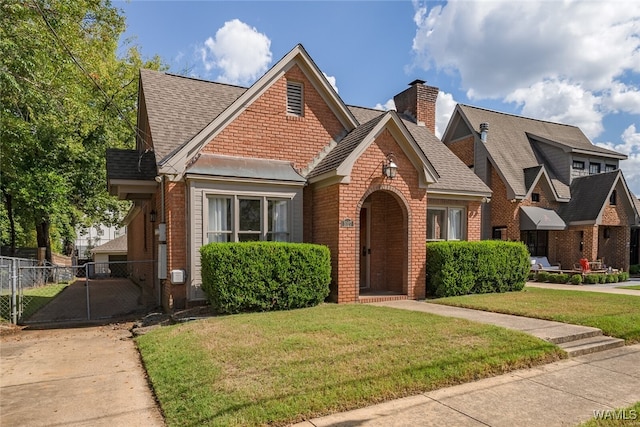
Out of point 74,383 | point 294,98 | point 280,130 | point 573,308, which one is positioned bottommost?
point 74,383

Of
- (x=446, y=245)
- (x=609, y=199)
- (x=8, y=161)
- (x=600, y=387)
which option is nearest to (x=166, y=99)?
(x=446, y=245)

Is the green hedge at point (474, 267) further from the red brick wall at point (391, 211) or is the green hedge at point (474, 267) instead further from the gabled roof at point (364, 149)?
the gabled roof at point (364, 149)

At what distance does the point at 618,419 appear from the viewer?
3.94 metres

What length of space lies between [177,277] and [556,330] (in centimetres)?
804

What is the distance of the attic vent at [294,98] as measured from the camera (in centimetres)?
1159

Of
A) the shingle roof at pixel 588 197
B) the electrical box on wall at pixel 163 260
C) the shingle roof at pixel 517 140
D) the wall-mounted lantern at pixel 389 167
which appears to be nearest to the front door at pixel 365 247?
the wall-mounted lantern at pixel 389 167

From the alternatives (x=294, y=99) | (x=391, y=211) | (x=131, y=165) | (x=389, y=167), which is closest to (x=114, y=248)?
(x=131, y=165)

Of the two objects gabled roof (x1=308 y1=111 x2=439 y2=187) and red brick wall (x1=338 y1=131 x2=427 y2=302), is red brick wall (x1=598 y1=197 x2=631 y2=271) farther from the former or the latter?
gabled roof (x1=308 y1=111 x2=439 y2=187)

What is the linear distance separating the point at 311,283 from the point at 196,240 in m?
2.99

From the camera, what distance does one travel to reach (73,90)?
15266mm

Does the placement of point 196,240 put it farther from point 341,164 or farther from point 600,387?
point 600,387

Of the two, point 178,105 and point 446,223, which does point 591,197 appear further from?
point 178,105

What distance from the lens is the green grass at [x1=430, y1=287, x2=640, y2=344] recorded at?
24.3 ft

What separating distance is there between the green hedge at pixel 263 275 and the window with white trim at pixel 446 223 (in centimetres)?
503
